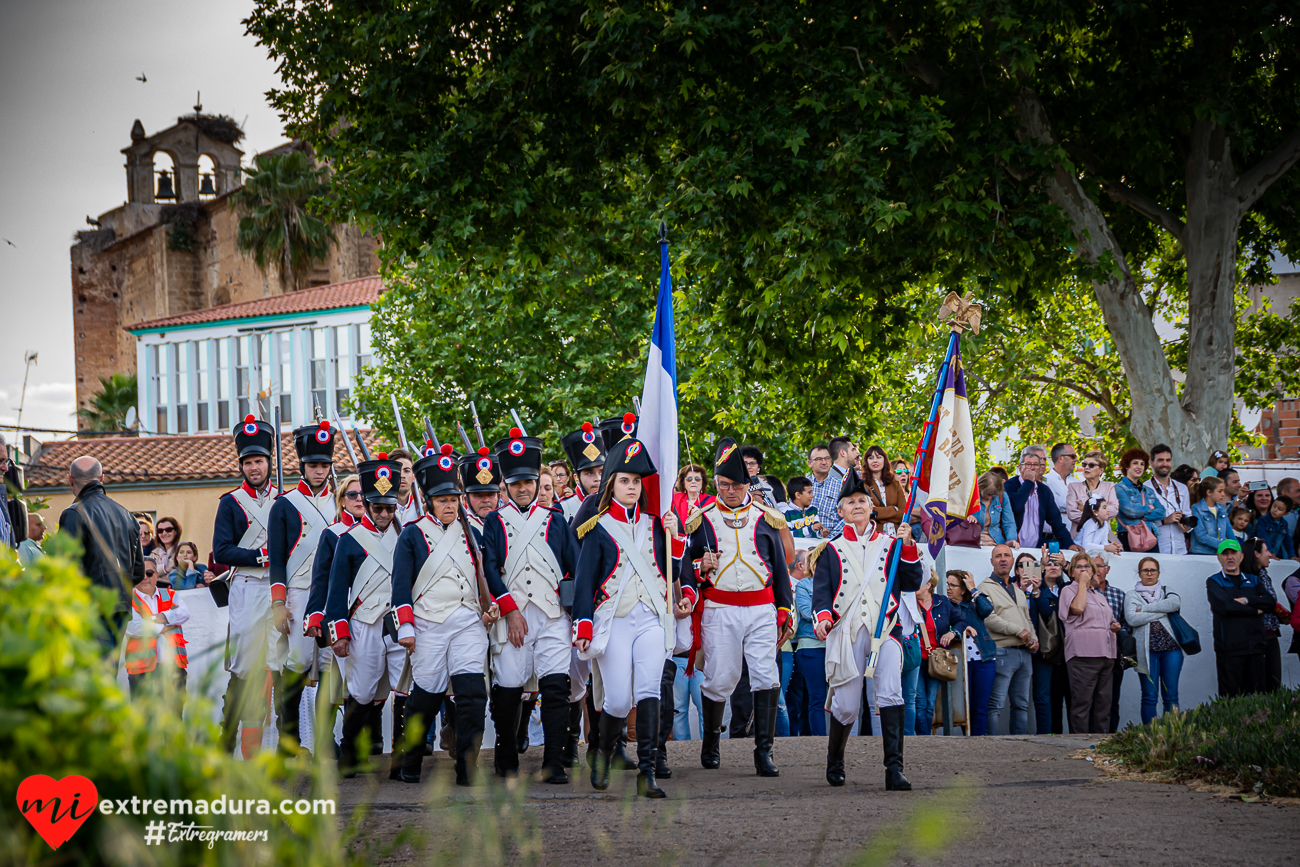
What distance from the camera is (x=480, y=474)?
28.6 feet

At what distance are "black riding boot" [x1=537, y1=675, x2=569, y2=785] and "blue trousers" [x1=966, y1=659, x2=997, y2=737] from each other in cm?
471

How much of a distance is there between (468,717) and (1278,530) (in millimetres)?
9188

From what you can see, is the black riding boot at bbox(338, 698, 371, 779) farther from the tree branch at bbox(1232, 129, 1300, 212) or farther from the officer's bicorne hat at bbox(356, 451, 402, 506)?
the tree branch at bbox(1232, 129, 1300, 212)

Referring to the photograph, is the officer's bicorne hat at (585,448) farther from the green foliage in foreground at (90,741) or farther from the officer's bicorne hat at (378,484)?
the green foliage in foreground at (90,741)

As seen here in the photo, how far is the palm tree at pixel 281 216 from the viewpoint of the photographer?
4859 cm

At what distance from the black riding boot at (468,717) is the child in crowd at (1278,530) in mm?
8786

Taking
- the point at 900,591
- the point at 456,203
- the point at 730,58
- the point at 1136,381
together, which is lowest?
the point at 900,591

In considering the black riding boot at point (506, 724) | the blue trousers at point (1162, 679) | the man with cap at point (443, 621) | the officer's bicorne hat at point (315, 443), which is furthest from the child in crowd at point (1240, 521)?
the officer's bicorne hat at point (315, 443)

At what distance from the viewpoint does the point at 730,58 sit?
41.0 ft

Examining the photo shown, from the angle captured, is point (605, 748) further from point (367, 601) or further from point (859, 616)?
point (367, 601)

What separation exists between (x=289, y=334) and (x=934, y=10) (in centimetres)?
3505

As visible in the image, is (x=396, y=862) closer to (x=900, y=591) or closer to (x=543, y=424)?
(x=900, y=591)

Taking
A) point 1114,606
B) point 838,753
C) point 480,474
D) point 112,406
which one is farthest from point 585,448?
point 112,406

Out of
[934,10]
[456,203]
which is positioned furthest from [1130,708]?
[456,203]
